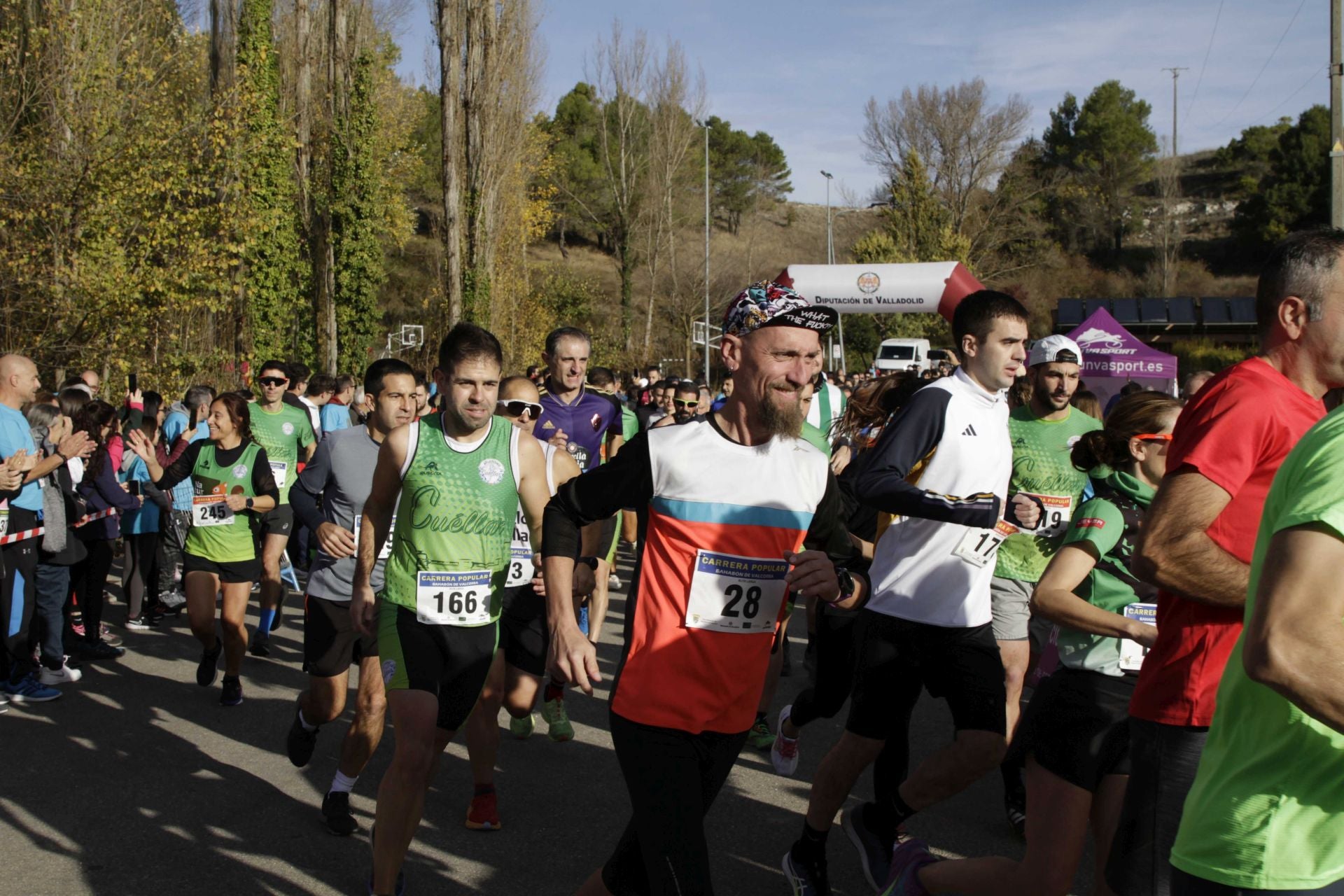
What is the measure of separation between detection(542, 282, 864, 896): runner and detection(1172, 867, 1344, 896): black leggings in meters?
1.15

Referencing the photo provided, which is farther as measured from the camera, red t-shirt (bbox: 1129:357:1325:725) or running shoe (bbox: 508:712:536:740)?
running shoe (bbox: 508:712:536:740)

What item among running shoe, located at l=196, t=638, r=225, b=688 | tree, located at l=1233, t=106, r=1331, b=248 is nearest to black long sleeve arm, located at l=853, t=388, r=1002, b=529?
running shoe, located at l=196, t=638, r=225, b=688

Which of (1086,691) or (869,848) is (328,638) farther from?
(1086,691)

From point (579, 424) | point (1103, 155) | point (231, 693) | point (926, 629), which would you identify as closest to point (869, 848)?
point (926, 629)

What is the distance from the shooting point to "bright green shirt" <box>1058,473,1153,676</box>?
3586 millimetres

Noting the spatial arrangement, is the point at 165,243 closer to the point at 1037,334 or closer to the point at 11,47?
the point at 11,47

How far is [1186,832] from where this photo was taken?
2.10m

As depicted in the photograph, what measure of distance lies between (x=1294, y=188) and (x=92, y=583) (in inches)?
2209

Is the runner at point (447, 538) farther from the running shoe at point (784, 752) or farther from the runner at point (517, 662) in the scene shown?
the running shoe at point (784, 752)

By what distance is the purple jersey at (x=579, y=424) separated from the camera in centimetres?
788

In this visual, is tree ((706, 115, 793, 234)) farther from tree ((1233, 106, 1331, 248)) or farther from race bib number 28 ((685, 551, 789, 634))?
race bib number 28 ((685, 551, 789, 634))

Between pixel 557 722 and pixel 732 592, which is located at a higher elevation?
pixel 732 592

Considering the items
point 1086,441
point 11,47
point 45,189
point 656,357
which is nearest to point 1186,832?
point 1086,441

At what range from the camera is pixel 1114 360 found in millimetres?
14336
